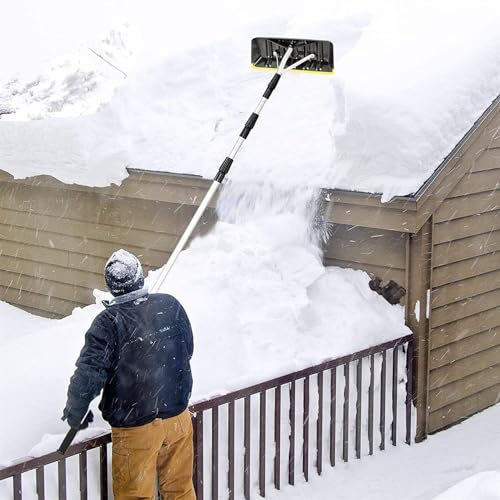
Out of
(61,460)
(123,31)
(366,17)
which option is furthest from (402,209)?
(123,31)

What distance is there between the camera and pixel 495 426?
7684 millimetres

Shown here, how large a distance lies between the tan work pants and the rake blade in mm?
2907

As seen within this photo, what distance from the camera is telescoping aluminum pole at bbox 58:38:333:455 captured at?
636cm

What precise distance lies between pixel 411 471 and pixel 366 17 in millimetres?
5340

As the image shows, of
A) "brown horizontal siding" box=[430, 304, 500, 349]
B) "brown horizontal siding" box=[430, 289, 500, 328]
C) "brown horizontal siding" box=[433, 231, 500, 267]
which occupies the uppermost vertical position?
"brown horizontal siding" box=[433, 231, 500, 267]

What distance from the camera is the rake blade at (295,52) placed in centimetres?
668

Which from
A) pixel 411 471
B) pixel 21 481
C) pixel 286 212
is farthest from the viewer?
pixel 286 212

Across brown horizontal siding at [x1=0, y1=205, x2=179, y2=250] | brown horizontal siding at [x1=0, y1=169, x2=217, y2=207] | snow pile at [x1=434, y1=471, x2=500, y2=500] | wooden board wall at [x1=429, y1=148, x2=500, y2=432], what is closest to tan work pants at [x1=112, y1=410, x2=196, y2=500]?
snow pile at [x1=434, y1=471, x2=500, y2=500]

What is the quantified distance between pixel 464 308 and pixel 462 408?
0.89 m

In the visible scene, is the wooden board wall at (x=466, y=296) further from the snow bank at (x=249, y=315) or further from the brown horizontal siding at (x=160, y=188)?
the brown horizontal siding at (x=160, y=188)

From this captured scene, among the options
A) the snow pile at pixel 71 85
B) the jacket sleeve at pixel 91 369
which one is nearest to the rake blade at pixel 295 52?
the jacket sleeve at pixel 91 369

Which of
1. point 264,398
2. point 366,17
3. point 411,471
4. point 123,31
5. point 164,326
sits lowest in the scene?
point 411,471

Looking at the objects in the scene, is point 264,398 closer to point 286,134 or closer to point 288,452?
point 288,452

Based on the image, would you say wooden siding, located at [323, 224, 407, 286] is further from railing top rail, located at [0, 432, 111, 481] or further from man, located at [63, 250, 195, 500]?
railing top rail, located at [0, 432, 111, 481]
